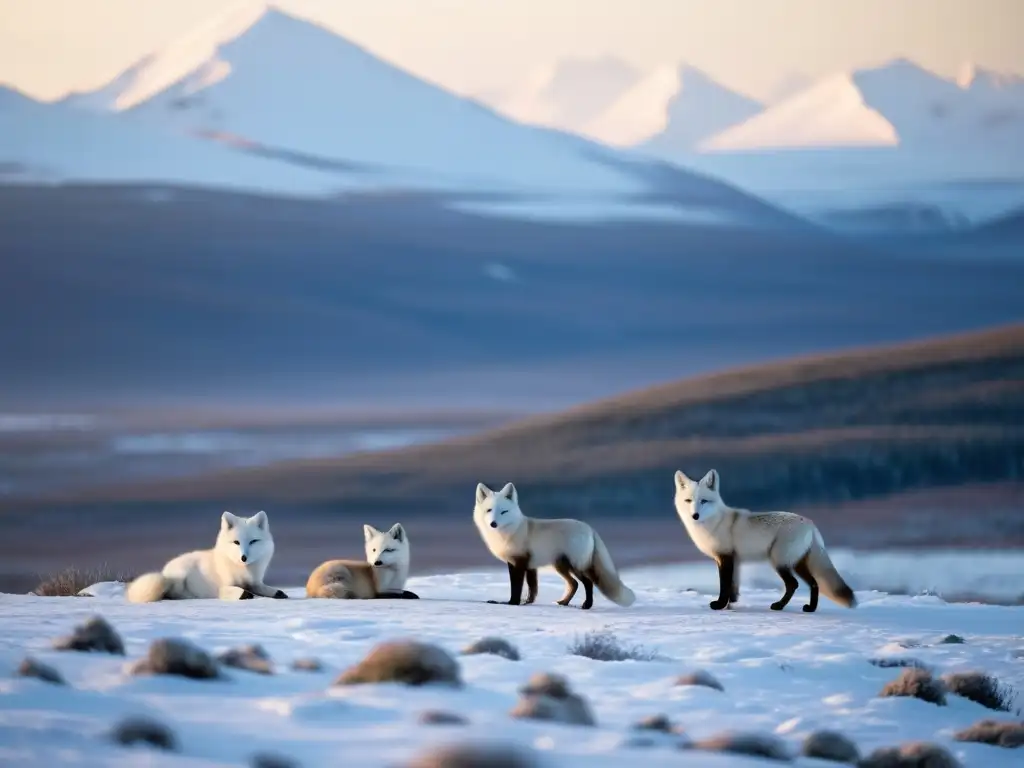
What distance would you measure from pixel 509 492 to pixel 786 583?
2.06 m

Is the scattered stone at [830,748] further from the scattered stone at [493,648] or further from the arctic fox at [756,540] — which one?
the arctic fox at [756,540]

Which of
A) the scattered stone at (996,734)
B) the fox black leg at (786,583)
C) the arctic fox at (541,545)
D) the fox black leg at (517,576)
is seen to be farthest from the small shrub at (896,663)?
the fox black leg at (517,576)

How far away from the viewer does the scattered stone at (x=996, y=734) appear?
8055mm

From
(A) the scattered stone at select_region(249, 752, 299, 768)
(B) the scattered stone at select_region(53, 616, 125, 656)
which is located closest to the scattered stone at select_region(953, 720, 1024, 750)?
(A) the scattered stone at select_region(249, 752, 299, 768)

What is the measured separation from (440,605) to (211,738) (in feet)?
14.6

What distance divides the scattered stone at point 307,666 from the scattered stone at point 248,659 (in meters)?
0.14

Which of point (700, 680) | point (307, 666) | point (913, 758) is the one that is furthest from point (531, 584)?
point (913, 758)

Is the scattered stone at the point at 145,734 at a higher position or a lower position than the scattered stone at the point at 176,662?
lower

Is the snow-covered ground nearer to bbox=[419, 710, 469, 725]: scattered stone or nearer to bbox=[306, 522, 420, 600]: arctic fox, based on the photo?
bbox=[419, 710, 469, 725]: scattered stone

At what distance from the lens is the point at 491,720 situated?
7.47 m

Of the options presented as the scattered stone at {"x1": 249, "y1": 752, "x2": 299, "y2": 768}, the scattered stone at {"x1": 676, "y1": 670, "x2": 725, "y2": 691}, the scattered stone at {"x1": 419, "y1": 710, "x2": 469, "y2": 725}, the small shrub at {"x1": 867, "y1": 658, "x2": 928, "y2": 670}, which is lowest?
the scattered stone at {"x1": 249, "y1": 752, "x2": 299, "y2": 768}

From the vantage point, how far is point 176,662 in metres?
7.96

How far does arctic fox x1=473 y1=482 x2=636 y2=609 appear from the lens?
38.2 feet

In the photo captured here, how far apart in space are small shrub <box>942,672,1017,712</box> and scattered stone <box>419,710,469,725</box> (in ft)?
9.92
